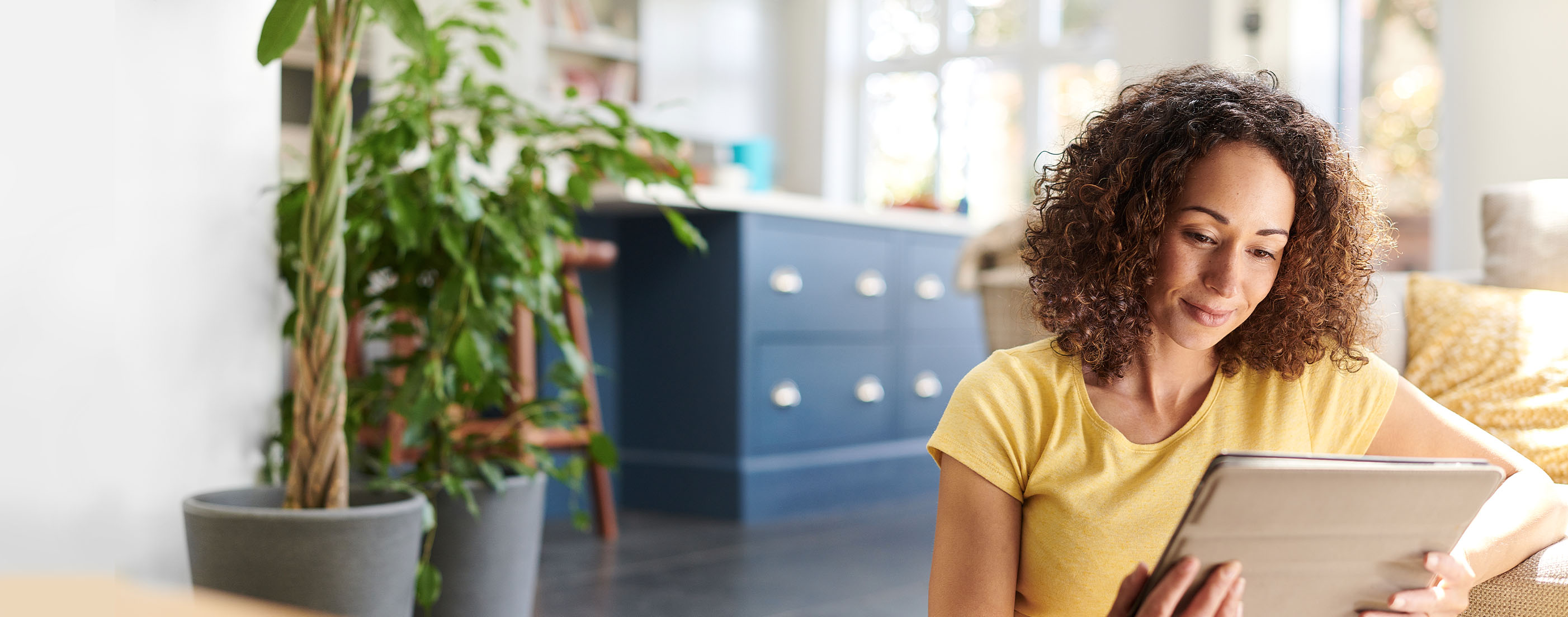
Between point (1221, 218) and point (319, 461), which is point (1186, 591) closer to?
point (1221, 218)

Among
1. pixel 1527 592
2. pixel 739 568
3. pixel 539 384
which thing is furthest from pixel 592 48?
pixel 1527 592

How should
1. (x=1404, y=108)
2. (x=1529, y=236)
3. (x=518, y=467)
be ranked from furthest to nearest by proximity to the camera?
(x=1404, y=108) < (x=518, y=467) < (x=1529, y=236)

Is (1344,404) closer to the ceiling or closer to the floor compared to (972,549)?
closer to the ceiling

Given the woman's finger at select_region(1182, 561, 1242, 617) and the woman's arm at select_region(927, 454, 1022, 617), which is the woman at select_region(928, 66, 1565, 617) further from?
the woman's finger at select_region(1182, 561, 1242, 617)

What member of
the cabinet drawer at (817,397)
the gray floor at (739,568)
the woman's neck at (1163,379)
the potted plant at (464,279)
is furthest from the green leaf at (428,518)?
the cabinet drawer at (817,397)

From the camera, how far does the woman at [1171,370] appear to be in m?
0.98

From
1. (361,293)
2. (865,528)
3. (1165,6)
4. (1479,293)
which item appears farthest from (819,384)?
(1479,293)

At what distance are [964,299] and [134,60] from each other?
10.6 ft

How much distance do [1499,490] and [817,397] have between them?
8.44 feet

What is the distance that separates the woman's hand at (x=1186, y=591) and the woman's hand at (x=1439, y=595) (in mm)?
164

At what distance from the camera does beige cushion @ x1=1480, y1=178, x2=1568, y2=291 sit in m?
1.56

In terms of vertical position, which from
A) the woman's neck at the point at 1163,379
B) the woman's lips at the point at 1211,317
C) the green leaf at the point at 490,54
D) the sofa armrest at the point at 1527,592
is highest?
the green leaf at the point at 490,54

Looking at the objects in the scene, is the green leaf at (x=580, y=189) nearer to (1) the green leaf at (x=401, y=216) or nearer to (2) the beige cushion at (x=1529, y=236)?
(1) the green leaf at (x=401, y=216)

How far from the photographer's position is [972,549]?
97 cm
